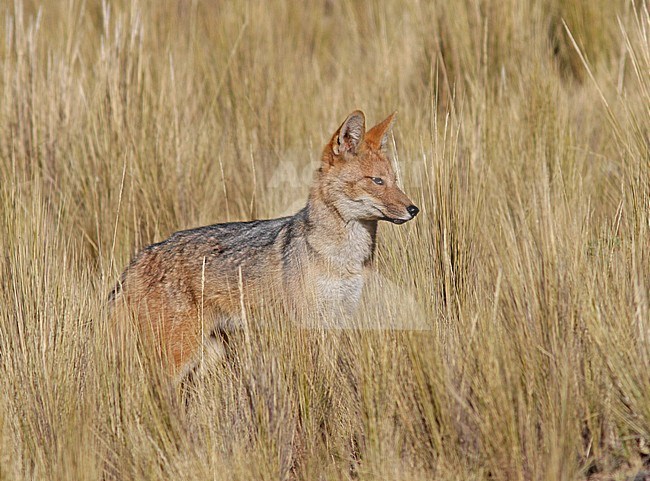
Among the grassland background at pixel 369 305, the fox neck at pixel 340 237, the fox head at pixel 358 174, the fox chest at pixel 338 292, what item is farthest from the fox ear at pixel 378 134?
the fox chest at pixel 338 292

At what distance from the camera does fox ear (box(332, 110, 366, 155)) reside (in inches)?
176

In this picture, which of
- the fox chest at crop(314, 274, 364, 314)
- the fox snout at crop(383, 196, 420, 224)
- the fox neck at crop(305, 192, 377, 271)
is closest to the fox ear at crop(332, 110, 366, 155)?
the fox neck at crop(305, 192, 377, 271)

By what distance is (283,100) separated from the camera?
271 inches

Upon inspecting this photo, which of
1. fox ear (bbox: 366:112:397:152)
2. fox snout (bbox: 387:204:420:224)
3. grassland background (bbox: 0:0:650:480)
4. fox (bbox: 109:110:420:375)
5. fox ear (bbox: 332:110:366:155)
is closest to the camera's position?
grassland background (bbox: 0:0:650:480)

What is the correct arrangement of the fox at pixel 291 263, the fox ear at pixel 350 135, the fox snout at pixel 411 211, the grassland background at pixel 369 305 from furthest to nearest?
the fox ear at pixel 350 135, the fox at pixel 291 263, the fox snout at pixel 411 211, the grassland background at pixel 369 305

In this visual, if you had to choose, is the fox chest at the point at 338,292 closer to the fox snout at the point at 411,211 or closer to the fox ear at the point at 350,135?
the fox snout at the point at 411,211

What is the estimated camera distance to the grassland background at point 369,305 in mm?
3164

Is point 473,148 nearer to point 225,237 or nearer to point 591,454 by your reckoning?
point 225,237

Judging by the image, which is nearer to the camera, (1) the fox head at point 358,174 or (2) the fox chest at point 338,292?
(2) the fox chest at point 338,292

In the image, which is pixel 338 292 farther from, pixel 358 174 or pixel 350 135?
pixel 350 135

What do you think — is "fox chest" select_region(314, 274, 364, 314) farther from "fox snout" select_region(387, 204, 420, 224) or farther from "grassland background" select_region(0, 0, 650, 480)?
"fox snout" select_region(387, 204, 420, 224)

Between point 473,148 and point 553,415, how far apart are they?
2708 mm

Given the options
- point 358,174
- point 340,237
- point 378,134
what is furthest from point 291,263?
point 378,134

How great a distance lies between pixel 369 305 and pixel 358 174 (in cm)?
95
